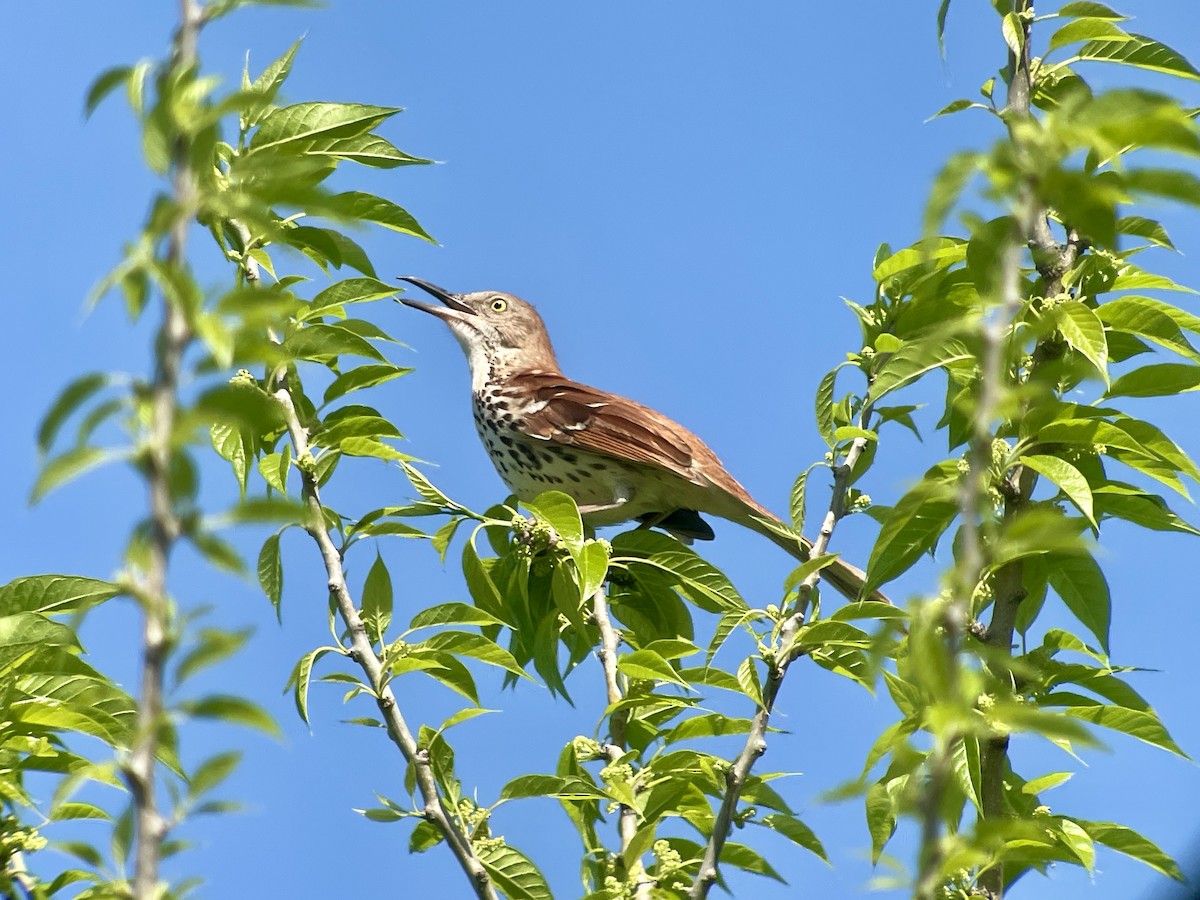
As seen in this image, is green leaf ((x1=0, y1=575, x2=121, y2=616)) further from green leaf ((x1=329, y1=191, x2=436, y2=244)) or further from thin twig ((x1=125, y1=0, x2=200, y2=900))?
thin twig ((x1=125, y1=0, x2=200, y2=900))

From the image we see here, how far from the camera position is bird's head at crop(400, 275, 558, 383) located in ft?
25.4

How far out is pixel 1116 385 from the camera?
3.35 metres

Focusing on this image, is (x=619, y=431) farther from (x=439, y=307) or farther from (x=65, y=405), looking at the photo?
(x=65, y=405)

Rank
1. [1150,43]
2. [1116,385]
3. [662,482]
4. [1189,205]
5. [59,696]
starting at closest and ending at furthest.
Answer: [1189,205]
[59,696]
[1116,385]
[1150,43]
[662,482]

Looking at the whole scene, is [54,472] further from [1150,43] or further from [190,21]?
[1150,43]

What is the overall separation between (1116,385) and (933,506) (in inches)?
23.1

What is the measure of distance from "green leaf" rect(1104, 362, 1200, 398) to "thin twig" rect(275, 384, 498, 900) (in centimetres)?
183

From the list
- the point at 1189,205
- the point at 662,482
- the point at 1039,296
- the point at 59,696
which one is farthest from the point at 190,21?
the point at 662,482

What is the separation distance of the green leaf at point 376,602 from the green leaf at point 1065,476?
5.33 feet

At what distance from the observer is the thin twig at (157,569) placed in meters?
1.23

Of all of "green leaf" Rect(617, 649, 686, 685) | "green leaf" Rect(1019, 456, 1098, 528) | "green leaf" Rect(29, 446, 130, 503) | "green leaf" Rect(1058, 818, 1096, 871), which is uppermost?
"green leaf" Rect(1019, 456, 1098, 528)

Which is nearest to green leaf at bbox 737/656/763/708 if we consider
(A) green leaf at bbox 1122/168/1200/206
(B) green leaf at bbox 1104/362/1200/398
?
(B) green leaf at bbox 1104/362/1200/398

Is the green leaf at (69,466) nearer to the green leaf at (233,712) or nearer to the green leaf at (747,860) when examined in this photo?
the green leaf at (233,712)

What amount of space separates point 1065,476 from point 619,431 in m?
3.62
